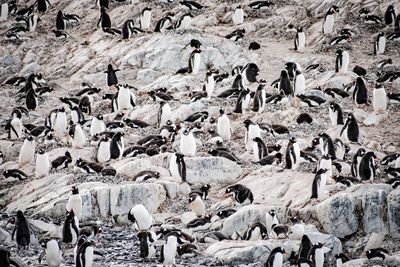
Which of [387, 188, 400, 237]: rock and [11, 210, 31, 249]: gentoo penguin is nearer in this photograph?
[11, 210, 31, 249]: gentoo penguin

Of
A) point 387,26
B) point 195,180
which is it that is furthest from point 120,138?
point 387,26

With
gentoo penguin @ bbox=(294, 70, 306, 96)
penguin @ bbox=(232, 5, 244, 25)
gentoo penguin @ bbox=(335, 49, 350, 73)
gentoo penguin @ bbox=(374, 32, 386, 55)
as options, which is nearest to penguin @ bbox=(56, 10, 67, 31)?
penguin @ bbox=(232, 5, 244, 25)

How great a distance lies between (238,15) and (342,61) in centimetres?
586

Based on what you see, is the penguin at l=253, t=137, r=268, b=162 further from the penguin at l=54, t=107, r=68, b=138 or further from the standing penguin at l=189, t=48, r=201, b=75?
the standing penguin at l=189, t=48, r=201, b=75

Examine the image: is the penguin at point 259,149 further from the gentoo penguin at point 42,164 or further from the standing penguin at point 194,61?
the standing penguin at point 194,61

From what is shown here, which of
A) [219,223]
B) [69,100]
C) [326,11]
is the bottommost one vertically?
[219,223]

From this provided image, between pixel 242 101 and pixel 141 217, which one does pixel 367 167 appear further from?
pixel 242 101

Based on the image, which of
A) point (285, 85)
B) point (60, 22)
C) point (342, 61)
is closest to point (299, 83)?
point (285, 85)

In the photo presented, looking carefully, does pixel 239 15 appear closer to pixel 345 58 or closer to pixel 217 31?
pixel 217 31

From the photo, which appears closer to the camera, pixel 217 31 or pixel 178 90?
pixel 178 90

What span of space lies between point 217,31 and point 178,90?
461 centimetres

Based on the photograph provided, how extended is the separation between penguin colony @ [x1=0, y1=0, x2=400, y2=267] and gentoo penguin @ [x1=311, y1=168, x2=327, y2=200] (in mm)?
19

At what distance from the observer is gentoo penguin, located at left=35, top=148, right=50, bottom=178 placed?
2077 centimetres

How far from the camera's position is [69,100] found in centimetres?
2644
